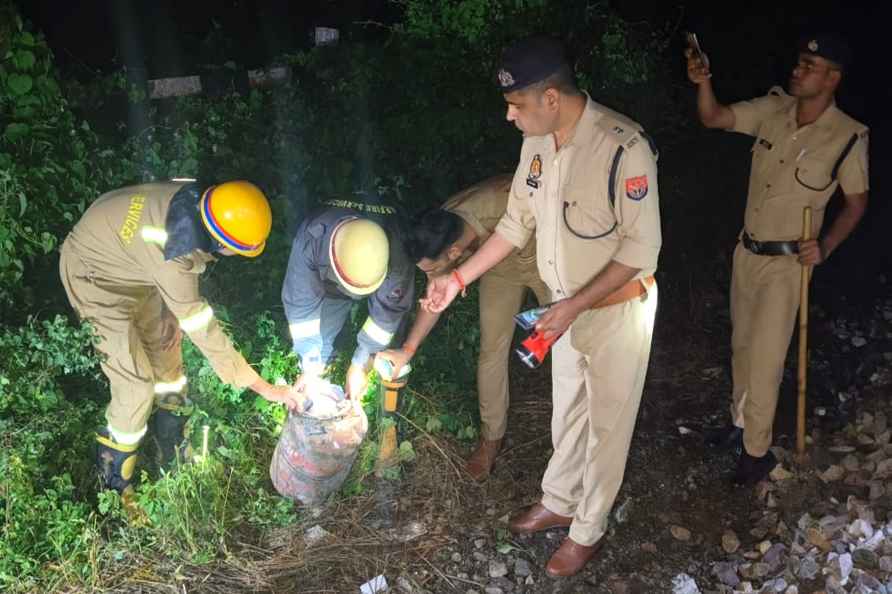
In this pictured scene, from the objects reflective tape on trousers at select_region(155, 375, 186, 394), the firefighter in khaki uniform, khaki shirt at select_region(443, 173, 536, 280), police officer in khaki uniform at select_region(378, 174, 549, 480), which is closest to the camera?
the firefighter in khaki uniform

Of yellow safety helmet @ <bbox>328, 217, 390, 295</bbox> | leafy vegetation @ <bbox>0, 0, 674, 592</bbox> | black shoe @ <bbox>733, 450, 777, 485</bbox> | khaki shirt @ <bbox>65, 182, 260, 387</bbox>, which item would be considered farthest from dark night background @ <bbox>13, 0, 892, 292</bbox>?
yellow safety helmet @ <bbox>328, 217, 390, 295</bbox>

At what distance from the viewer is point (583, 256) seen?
3.25 metres

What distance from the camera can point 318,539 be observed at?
4.07 metres

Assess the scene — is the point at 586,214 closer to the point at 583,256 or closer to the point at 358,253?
the point at 583,256

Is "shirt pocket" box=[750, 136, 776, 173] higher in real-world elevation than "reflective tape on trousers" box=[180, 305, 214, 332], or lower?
higher

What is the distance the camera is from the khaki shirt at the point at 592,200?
3.06 m

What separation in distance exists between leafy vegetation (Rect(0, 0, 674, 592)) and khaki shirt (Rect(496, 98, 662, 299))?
5.69 ft

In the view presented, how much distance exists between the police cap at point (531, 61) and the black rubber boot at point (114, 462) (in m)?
2.64

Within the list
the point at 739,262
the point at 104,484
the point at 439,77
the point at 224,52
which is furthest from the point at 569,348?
the point at 224,52

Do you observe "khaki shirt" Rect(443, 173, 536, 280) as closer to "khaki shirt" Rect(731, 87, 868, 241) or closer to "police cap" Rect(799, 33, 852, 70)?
"khaki shirt" Rect(731, 87, 868, 241)

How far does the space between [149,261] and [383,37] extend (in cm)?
388

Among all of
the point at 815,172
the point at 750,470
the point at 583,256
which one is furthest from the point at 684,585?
the point at 815,172

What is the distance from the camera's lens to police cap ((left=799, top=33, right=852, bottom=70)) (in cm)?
392

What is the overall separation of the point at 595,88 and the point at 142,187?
149 inches
